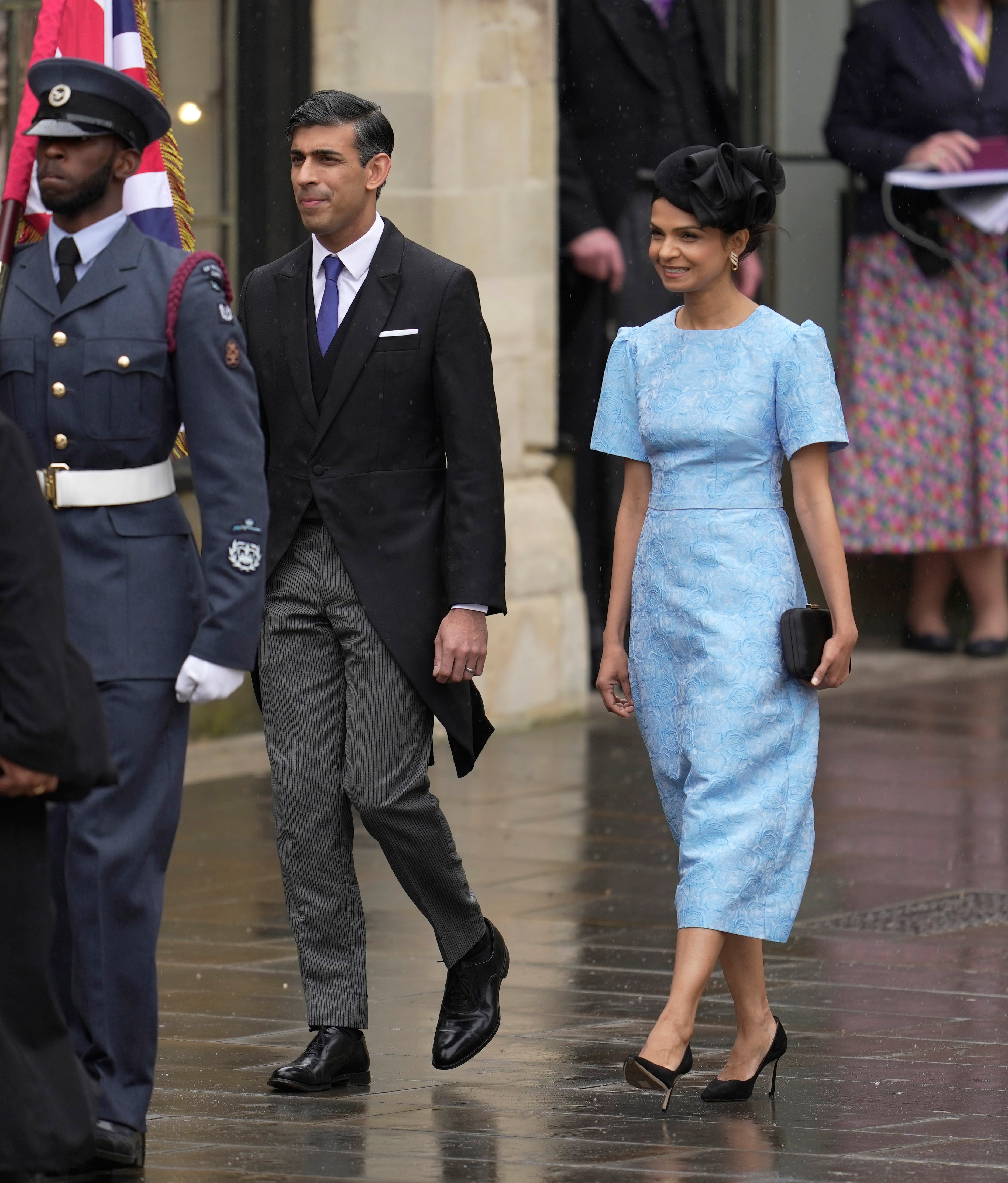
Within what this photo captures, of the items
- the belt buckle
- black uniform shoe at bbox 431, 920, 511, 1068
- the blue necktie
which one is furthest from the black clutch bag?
the belt buckle

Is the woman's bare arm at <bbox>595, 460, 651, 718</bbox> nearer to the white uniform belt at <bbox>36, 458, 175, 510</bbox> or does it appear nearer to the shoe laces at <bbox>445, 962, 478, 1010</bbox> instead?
the shoe laces at <bbox>445, 962, 478, 1010</bbox>

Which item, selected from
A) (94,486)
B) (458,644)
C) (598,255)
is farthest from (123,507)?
(598,255)

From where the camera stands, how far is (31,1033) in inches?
162

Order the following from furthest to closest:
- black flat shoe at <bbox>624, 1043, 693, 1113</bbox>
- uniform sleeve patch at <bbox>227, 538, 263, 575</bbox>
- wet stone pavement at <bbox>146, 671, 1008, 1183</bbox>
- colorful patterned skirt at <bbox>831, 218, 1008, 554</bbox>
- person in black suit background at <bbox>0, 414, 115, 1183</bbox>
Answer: colorful patterned skirt at <bbox>831, 218, 1008, 554</bbox>, black flat shoe at <bbox>624, 1043, 693, 1113</bbox>, wet stone pavement at <bbox>146, 671, 1008, 1183</bbox>, uniform sleeve patch at <bbox>227, 538, 263, 575</bbox>, person in black suit background at <bbox>0, 414, 115, 1183</bbox>

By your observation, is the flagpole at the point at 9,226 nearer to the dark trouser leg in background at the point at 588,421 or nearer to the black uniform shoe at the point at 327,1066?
the black uniform shoe at the point at 327,1066

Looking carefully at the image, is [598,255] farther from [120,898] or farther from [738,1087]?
[120,898]

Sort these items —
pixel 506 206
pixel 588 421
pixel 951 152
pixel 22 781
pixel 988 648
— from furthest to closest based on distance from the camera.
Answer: pixel 988 648 < pixel 951 152 < pixel 588 421 < pixel 506 206 < pixel 22 781

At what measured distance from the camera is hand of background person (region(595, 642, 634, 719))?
557 centimetres

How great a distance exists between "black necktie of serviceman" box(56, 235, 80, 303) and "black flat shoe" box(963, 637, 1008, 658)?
29.0ft

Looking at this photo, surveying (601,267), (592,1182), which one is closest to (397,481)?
(592,1182)

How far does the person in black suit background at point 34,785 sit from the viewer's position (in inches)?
154

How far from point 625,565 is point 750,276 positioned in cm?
719

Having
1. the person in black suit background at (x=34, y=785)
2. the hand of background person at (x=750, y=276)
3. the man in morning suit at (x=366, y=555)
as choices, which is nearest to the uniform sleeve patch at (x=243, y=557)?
the person in black suit background at (x=34, y=785)

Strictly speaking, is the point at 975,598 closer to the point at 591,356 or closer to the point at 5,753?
the point at 591,356
